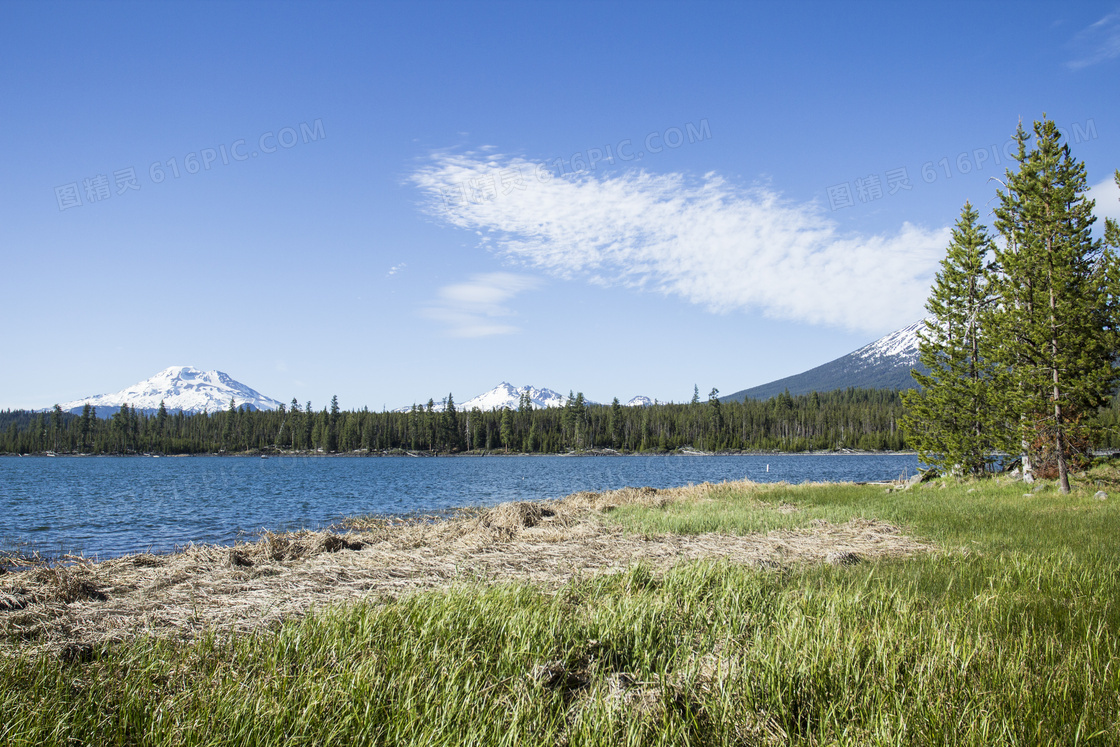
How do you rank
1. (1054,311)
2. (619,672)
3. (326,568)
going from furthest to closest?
(1054,311), (326,568), (619,672)

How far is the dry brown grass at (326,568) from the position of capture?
622cm

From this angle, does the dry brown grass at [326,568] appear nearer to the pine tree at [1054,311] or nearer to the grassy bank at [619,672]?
the grassy bank at [619,672]

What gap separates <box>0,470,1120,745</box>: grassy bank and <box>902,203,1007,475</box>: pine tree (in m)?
26.4

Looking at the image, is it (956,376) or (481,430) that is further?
(481,430)

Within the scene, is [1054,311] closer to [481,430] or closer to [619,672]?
[619,672]

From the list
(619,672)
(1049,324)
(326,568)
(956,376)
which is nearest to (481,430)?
(956,376)

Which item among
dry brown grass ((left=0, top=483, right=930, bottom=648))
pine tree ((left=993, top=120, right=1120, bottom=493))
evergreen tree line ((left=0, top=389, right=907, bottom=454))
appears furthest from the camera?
evergreen tree line ((left=0, top=389, right=907, bottom=454))

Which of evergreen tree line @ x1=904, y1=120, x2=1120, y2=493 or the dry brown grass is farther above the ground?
evergreen tree line @ x1=904, y1=120, x2=1120, y2=493

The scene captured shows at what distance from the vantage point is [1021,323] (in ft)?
73.0

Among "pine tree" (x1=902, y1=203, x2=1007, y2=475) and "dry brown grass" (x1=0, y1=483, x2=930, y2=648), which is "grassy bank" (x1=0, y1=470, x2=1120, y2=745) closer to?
"dry brown grass" (x1=0, y1=483, x2=930, y2=648)

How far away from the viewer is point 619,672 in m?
4.54

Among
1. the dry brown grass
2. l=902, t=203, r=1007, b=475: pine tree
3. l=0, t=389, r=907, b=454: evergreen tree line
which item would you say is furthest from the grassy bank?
l=0, t=389, r=907, b=454: evergreen tree line

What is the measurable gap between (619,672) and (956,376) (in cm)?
3434

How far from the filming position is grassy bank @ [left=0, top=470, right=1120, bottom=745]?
12.0 feet
